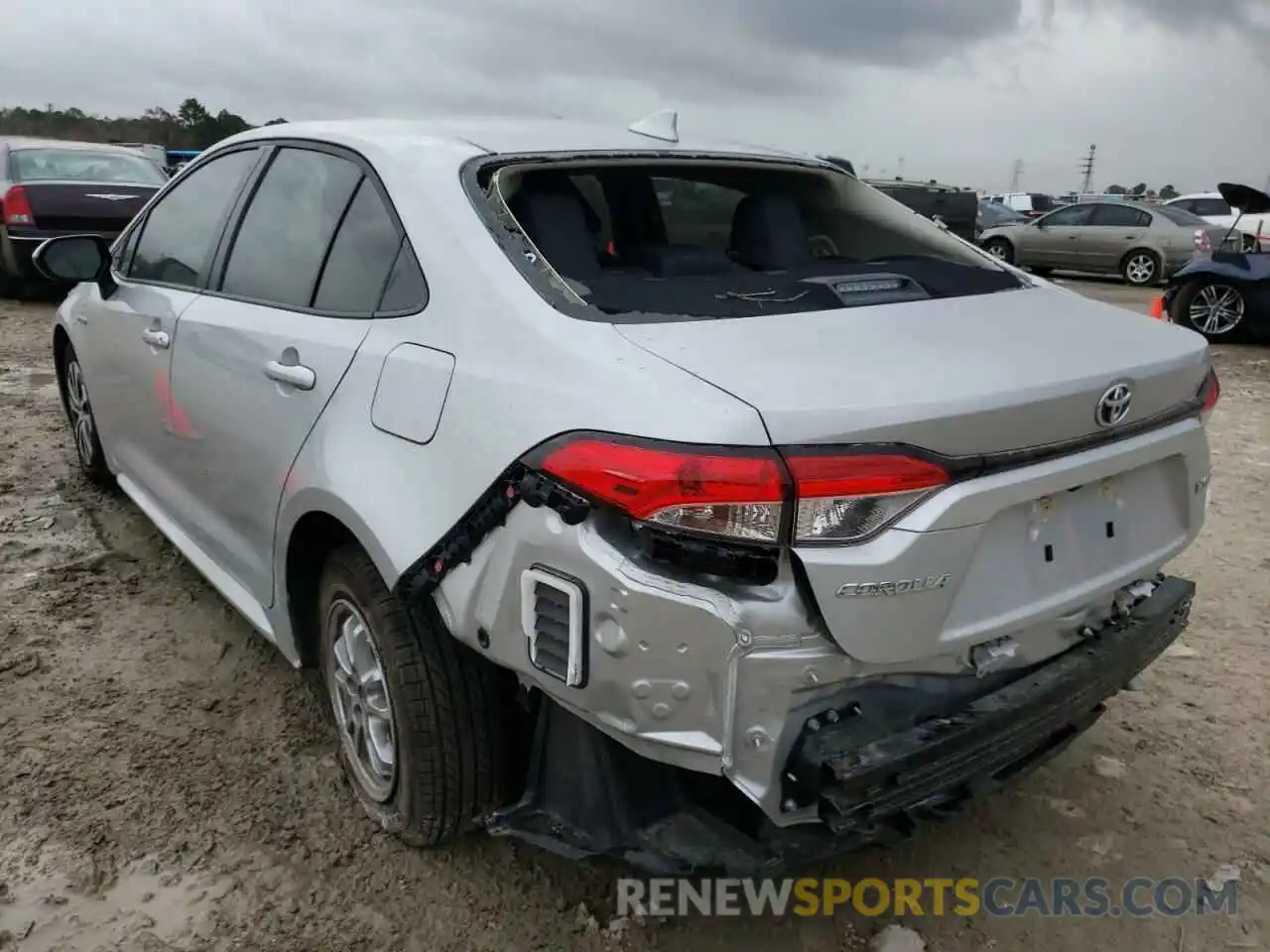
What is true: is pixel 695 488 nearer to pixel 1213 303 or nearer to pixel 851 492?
pixel 851 492

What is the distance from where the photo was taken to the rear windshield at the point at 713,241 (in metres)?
2.05

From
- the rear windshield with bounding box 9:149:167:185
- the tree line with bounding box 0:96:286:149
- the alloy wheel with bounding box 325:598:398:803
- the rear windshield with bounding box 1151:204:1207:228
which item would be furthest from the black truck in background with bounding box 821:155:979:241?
the tree line with bounding box 0:96:286:149

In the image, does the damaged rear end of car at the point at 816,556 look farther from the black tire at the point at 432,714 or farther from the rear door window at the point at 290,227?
the rear door window at the point at 290,227

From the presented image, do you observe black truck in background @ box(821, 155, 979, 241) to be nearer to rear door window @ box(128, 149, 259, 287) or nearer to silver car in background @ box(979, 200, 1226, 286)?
silver car in background @ box(979, 200, 1226, 286)

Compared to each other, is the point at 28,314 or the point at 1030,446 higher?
the point at 1030,446

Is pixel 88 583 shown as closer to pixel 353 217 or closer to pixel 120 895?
pixel 120 895

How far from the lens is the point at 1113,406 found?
6.37ft

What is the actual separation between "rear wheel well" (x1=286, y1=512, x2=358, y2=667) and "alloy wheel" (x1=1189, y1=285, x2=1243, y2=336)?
9.55 m

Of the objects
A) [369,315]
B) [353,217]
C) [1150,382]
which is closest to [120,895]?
[369,315]

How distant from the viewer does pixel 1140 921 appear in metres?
2.27

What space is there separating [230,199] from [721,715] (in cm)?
232

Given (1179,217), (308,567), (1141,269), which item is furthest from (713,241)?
(1179,217)

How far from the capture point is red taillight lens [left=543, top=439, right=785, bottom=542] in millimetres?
1562

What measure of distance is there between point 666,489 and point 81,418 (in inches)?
159
